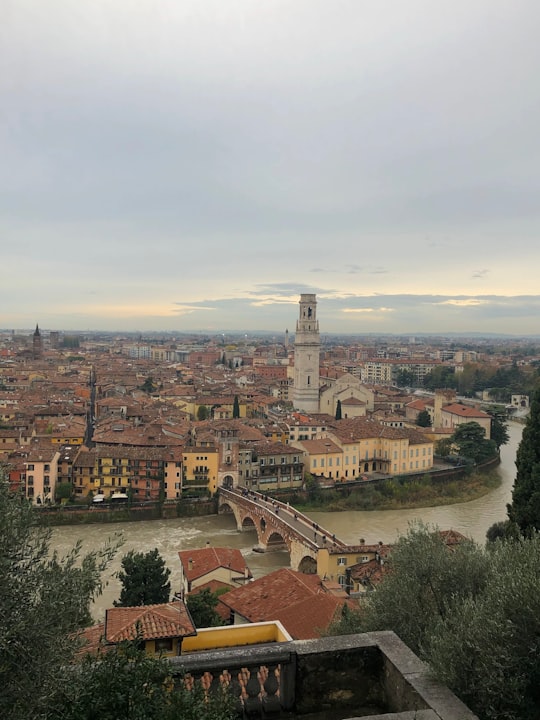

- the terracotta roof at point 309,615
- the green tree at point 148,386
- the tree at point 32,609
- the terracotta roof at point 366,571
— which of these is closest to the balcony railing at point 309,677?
the tree at point 32,609

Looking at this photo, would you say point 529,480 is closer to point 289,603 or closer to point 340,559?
point 289,603

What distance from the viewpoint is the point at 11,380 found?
53750 mm

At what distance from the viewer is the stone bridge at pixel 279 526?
15.7 metres

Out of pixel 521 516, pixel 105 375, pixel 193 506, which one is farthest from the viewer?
pixel 105 375

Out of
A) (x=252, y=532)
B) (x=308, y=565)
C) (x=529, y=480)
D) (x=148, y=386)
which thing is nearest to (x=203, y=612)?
(x=529, y=480)

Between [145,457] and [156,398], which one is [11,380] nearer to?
[156,398]

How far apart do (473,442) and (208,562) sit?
20147mm

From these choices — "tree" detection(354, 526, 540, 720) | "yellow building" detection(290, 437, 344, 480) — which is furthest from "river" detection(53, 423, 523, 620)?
"tree" detection(354, 526, 540, 720)

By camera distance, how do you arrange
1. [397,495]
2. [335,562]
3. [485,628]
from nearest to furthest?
[485,628]
[335,562]
[397,495]

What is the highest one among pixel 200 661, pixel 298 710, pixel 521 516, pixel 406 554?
pixel 200 661

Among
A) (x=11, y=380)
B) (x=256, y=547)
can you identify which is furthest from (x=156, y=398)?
(x=256, y=547)

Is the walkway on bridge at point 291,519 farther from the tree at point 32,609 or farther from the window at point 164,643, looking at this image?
the tree at point 32,609

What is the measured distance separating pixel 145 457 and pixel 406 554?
59.9 ft

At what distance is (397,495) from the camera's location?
Answer: 24.8 meters
